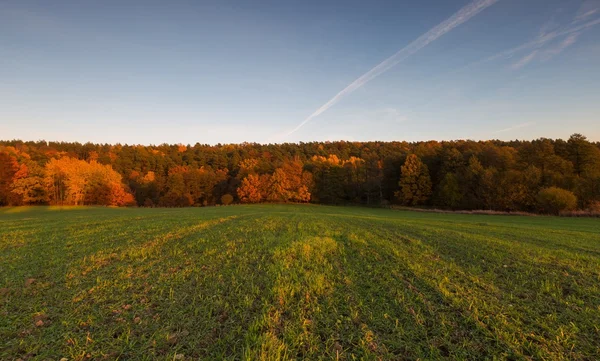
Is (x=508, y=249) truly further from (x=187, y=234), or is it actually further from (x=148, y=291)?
(x=187, y=234)

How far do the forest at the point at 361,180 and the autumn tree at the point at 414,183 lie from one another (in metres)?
0.25

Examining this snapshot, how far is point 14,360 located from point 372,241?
12.7 metres

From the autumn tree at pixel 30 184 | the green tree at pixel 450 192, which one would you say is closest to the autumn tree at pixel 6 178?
the autumn tree at pixel 30 184

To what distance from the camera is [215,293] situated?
6.52 meters

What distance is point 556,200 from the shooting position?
45.4m

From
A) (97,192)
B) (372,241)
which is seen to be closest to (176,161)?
(97,192)

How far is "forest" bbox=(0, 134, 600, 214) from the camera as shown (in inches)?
2122

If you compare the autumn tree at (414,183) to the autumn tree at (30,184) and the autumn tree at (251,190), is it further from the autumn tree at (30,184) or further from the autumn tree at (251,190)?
the autumn tree at (30,184)

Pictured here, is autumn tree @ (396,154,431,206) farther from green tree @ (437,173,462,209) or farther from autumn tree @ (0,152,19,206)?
autumn tree @ (0,152,19,206)

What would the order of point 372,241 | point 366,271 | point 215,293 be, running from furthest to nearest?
point 372,241 < point 366,271 < point 215,293

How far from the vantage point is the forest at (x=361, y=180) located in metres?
53.9

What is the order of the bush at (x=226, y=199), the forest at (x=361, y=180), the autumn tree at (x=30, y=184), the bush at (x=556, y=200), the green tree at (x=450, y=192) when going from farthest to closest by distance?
the bush at (x=226, y=199) → the autumn tree at (x=30, y=184) → the green tree at (x=450, y=192) → the forest at (x=361, y=180) → the bush at (x=556, y=200)

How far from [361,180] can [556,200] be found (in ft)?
150

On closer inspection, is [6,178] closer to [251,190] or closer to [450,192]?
[251,190]
